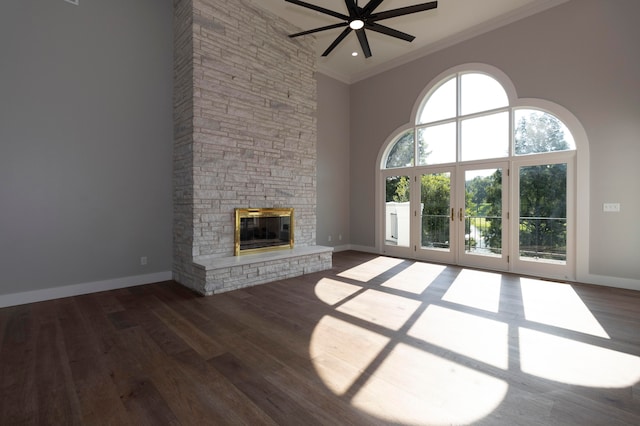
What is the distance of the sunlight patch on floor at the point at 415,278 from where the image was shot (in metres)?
4.13

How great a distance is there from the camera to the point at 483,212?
5363 millimetres

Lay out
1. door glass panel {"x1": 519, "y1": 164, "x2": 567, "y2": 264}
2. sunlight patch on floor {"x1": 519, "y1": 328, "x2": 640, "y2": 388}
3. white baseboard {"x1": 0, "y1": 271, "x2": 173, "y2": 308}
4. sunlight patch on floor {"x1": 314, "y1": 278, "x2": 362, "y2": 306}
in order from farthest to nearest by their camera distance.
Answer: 1. door glass panel {"x1": 519, "y1": 164, "x2": 567, "y2": 264}
2. sunlight patch on floor {"x1": 314, "y1": 278, "x2": 362, "y2": 306}
3. white baseboard {"x1": 0, "y1": 271, "x2": 173, "y2": 308}
4. sunlight patch on floor {"x1": 519, "y1": 328, "x2": 640, "y2": 388}

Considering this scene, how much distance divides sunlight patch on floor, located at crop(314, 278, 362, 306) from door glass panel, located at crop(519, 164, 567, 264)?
3.18 m

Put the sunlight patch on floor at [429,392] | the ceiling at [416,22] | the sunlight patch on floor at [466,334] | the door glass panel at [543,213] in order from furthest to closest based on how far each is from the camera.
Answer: the ceiling at [416,22] < the door glass panel at [543,213] < the sunlight patch on floor at [466,334] < the sunlight patch on floor at [429,392]

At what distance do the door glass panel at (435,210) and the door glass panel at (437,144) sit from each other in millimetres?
327

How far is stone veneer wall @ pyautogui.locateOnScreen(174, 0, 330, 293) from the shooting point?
4090 mm

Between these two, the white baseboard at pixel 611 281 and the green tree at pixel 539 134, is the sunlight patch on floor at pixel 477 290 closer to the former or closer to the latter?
the white baseboard at pixel 611 281

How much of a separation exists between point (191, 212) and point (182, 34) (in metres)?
2.73

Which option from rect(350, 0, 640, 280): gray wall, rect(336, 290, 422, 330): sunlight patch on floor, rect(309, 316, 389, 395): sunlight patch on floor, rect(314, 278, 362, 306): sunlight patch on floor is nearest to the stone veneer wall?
rect(314, 278, 362, 306): sunlight patch on floor

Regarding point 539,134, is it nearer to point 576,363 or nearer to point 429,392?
point 576,363

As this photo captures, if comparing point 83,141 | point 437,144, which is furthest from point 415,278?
point 83,141

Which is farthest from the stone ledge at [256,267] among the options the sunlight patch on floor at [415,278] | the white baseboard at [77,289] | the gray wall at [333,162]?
the gray wall at [333,162]

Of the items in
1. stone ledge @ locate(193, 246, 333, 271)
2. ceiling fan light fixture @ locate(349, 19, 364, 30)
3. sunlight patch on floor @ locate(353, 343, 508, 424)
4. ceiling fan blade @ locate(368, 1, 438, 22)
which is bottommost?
sunlight patch on floor @ locate(353, 343, 508, 424)

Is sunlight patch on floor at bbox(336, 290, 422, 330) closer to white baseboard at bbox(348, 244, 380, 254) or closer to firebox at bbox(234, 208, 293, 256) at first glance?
firebox at bbox(234, 208, 293, 256)
